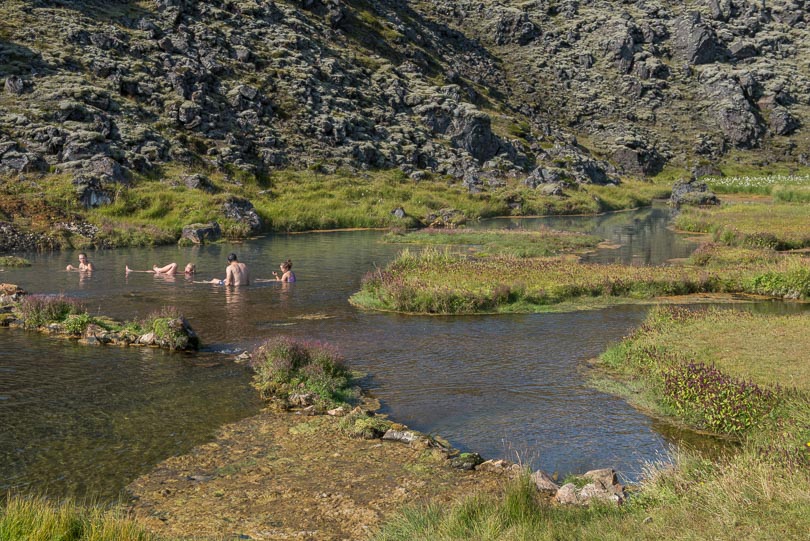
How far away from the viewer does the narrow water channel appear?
41.9ft

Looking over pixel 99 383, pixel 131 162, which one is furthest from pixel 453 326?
pixel 131 162

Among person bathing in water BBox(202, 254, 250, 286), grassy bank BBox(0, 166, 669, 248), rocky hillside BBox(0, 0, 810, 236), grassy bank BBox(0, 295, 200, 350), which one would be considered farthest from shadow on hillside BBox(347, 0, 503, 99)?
grassy bank BBox(0, 295, 200, 350)

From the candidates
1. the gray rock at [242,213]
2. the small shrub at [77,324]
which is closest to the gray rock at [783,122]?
the gray rock at [242,213]

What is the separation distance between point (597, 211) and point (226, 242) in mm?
48076

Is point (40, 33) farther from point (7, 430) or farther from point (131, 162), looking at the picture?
point (7, 430)

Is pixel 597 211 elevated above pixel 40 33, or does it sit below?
below

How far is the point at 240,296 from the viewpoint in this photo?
29859 millimetres

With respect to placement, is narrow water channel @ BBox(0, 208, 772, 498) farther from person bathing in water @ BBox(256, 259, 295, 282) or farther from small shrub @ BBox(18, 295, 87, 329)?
person bathing in water @ BBox(256, 259, 295, 282)

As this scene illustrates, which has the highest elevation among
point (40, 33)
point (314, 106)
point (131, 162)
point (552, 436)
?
point (40, 33)

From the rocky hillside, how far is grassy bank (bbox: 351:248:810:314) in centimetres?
3556

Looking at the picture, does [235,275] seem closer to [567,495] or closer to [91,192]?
[567,495]

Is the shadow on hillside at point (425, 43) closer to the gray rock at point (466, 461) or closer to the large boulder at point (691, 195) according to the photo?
the large boulder at point (691, 195)

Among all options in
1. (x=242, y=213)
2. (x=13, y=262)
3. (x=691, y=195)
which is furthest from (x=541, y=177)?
(x=13, y=262)

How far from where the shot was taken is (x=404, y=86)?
104625 mm
